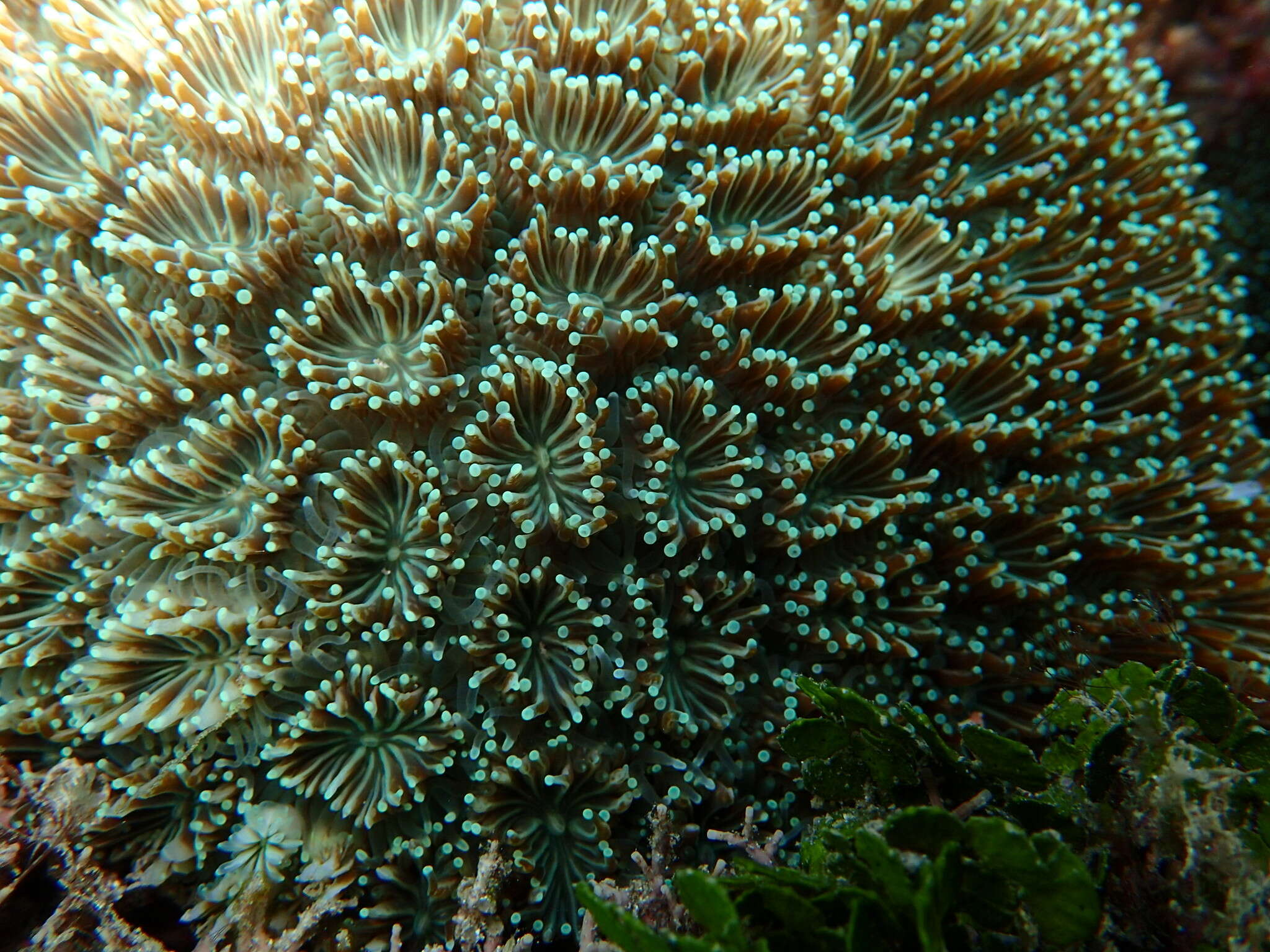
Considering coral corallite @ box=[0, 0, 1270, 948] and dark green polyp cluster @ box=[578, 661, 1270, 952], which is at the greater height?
coral corallite @ box=[0, 0, 1270, 948]

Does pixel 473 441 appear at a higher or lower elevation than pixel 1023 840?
higher

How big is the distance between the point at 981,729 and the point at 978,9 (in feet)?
10.6

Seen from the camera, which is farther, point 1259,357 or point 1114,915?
point 1259,357

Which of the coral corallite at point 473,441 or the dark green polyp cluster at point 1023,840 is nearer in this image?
the dark green polyp cluster at point 1023,840

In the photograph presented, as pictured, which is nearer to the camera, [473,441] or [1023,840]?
[1023,840]

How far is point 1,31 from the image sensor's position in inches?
107

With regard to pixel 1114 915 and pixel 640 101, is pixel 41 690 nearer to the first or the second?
pixel 640 101

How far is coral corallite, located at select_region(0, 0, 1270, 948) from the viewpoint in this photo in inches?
97.3

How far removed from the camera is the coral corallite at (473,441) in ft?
8.11

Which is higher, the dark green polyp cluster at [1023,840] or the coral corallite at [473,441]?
the coral corallite at [473,441]


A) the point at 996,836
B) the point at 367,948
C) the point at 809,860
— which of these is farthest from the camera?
the point at 367,948

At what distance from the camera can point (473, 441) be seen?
2480mm

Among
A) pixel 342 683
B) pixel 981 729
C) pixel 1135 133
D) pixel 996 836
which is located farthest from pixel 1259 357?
pixel 342 683

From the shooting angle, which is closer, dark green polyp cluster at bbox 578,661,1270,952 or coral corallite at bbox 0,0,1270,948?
dark green polyp cluster at bbox 578,661,1270,952
